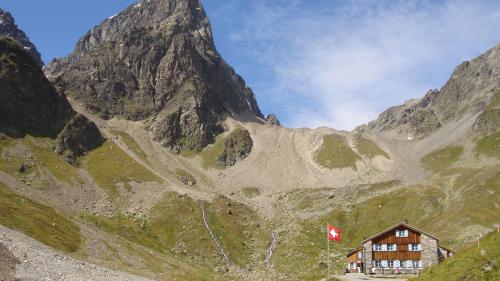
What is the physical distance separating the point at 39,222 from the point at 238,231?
8142 centimetres

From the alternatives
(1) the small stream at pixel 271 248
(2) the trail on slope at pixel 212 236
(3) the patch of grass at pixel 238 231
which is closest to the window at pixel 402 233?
(1) the small stream at pixel 271 248

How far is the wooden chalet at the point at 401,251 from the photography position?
10225 centimetres

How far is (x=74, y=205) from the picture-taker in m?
169

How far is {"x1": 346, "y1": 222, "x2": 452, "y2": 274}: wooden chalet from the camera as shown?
335 feet

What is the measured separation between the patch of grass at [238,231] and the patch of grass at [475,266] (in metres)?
117

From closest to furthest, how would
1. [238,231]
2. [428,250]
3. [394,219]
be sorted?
[428,250] → [238,231] → [394,219]

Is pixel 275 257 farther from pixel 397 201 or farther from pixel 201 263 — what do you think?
pixel 397 201

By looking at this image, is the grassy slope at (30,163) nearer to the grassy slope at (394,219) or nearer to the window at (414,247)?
the grassy slope at (394,219)

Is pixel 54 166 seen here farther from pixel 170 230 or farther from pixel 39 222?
pixel 39 222

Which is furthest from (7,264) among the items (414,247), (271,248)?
(271,248)

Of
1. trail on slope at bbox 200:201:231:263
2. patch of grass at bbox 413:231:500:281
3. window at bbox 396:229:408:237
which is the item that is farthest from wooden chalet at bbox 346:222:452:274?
patch of grass at bbox 413:231:500:281

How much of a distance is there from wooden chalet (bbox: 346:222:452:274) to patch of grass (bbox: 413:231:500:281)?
2442 inches

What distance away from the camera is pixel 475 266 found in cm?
3641

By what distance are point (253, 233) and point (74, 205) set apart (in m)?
61.3
